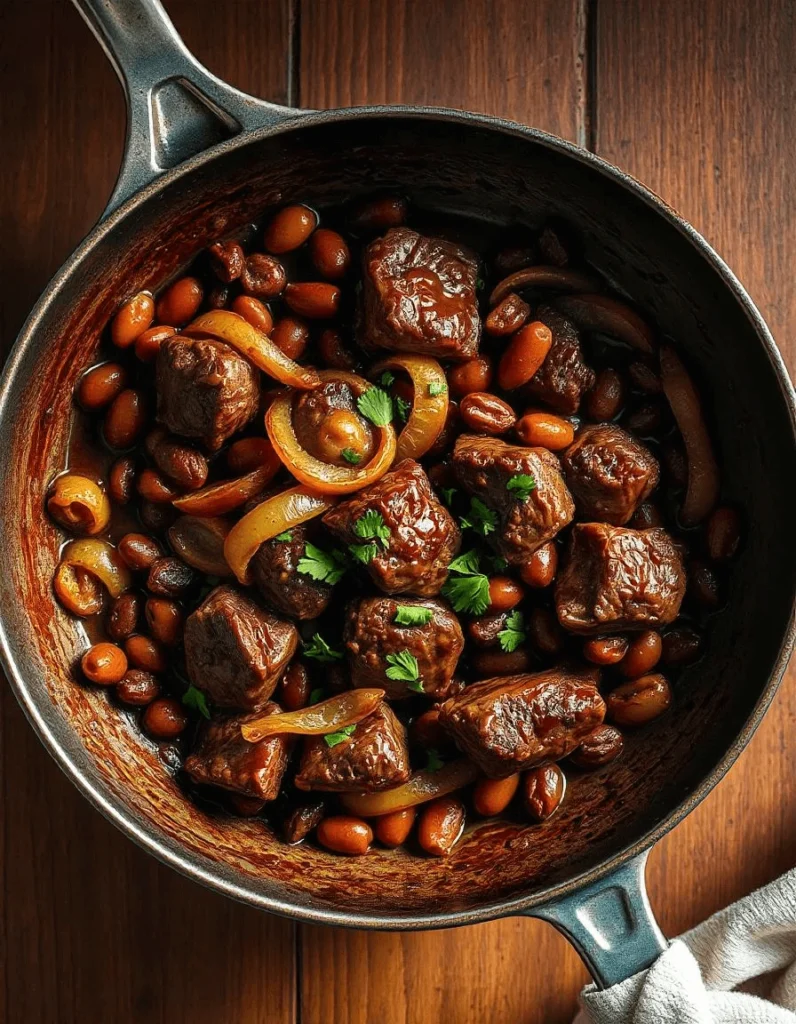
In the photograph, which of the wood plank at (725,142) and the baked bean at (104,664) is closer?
the baked bean at (104,664)

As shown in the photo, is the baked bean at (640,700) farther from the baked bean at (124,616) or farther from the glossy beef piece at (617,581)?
the baked bean at (124,616)

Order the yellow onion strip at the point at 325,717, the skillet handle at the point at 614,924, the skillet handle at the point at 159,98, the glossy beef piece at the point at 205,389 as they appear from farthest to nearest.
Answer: the yellow onion strip at the point at 325,717 → the glossy beef piece at the point at 205,389 → the skillet handle at the point at 614,924 → the skillet handle at the point at 159,98

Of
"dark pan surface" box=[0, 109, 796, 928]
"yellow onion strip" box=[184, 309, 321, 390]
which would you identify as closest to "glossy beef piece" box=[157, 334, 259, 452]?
"yellow onion strip" box=[184, 309, 321, 390]

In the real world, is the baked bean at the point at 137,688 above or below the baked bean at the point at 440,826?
above

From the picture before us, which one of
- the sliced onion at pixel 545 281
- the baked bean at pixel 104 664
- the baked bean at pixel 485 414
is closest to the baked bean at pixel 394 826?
the baked bean at pixel 104 664

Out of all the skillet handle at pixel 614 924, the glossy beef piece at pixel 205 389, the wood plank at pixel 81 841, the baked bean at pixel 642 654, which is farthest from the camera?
the wood plank at pixel 81 841

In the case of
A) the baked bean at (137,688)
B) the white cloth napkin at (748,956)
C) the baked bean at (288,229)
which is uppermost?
the baked bean at (288,229)

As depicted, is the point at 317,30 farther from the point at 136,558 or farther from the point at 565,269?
the point at 136,558

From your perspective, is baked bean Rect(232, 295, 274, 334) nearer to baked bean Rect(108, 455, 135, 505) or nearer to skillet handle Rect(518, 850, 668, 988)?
baked bean Rect(108, 455, 135, 505)
